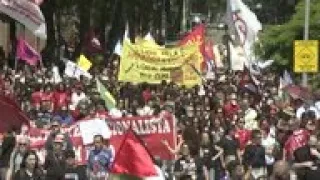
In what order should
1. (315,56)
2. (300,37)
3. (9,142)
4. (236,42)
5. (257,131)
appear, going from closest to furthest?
(9,142) < (257,131) < (315,56) < (236,42) < (300,37)

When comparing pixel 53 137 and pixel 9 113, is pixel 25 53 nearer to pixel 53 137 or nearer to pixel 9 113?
pixel 53 137

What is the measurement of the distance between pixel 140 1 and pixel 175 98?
32.1 m

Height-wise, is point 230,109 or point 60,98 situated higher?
point 60,98

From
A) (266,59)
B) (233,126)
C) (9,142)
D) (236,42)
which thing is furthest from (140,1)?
(9,142)

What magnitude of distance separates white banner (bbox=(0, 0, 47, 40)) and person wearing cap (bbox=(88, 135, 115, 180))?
275cm

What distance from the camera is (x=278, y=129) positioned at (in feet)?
58.6

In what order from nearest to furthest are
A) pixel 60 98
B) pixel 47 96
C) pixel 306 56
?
pixel 306 56 < pixel 47 96 < pixel 60 98

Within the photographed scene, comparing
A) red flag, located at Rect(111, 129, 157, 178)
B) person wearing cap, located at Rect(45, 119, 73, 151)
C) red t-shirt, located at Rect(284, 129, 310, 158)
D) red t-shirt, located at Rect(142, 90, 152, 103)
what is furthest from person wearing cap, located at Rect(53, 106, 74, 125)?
red flag, located at Rect(111, 129, 157, 178)

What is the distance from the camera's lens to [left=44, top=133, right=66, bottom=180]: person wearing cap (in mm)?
14523

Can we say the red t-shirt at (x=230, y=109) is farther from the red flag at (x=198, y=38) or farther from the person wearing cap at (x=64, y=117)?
the red flag at (x=198, y=38)

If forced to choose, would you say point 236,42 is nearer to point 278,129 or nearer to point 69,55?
point 278,129

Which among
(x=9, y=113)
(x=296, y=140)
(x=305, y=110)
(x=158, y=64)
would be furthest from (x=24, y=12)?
(x=158, y=64)

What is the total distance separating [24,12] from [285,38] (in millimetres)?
22967

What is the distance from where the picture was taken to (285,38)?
39219 millimetres
